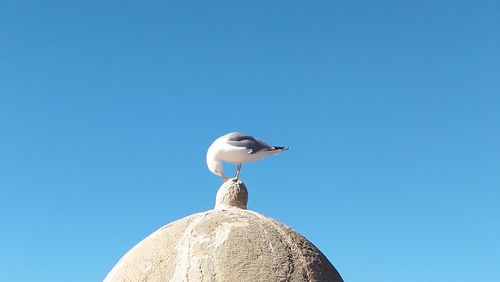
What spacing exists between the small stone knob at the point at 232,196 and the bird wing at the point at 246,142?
634mm

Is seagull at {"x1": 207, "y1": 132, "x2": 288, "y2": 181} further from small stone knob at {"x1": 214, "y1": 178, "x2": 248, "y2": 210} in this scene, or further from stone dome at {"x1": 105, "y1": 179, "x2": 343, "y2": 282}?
stone dome at {"x1": 105, "y1": 179, "x2": 343, "y2": 282}

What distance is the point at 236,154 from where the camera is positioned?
8828 mm

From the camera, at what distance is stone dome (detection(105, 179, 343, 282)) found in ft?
22.0

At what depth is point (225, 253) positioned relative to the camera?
6.80m

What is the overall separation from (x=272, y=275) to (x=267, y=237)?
470 millimetres

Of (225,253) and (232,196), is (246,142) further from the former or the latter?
(225,253)

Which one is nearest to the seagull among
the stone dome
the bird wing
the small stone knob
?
the bird wing

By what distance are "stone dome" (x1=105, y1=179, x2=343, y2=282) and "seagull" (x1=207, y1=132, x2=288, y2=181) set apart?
1.36 m

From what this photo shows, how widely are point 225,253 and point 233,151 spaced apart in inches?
86.4

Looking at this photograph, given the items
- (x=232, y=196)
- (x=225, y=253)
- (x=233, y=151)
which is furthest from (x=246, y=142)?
(x=225, y=253)

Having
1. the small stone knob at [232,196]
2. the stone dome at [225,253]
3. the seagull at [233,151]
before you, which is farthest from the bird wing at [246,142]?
the stone dome at [225,253]

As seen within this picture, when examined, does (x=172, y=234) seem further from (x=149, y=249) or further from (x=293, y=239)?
(x=293, y=239)

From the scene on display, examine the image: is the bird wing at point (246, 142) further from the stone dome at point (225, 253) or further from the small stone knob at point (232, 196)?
the stone dome at point (225, 253)

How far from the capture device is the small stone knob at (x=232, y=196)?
822 centimetres
